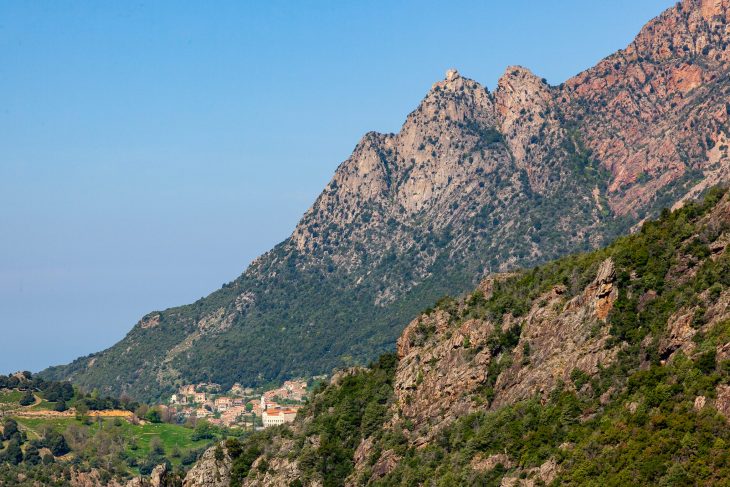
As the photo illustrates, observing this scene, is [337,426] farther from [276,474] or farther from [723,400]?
[723,400]

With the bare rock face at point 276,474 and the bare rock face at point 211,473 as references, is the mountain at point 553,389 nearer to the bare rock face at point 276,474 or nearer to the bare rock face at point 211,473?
the bare rock face at point 276,474

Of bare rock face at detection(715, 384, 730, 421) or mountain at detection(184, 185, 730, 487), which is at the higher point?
mountain at detection(184, 185, 730, 487)

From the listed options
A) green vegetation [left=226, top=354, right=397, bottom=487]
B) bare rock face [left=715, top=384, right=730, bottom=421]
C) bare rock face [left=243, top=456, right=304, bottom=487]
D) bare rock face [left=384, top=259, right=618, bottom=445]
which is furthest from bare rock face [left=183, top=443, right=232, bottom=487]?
bare rock face [left=715, top=384, right=730, bottom=421]

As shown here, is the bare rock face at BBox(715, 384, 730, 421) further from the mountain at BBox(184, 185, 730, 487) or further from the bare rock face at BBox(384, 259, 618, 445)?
the bare rock face at BBox(384, 259, 618, 445)

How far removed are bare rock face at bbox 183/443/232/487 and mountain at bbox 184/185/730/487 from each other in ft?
1.04

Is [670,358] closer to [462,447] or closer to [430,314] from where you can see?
[462,447]

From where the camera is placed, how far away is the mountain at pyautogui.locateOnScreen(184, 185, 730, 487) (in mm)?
113312

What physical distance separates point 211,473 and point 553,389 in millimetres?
56034

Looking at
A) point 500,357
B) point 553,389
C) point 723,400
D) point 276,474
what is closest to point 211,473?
point 276,474

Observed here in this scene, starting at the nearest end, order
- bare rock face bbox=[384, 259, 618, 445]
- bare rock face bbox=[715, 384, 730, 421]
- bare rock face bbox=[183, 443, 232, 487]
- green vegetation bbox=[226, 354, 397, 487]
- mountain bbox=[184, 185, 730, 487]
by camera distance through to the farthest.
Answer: bare rock face bbox=[715, 384, 730, 421] → mountain bbox=[184, 185, 730, 487] → bare rock face bbox=[384, 259, 618, 445] → green vegetation bbox=[226, 354, 397, 487] → bare rock face bbox=[183, 443, 232, 487]

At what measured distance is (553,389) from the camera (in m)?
135

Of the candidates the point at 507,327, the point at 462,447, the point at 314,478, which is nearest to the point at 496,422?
the point at 462,447

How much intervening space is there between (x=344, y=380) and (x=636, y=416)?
221ft

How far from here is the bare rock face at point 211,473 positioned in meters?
167
